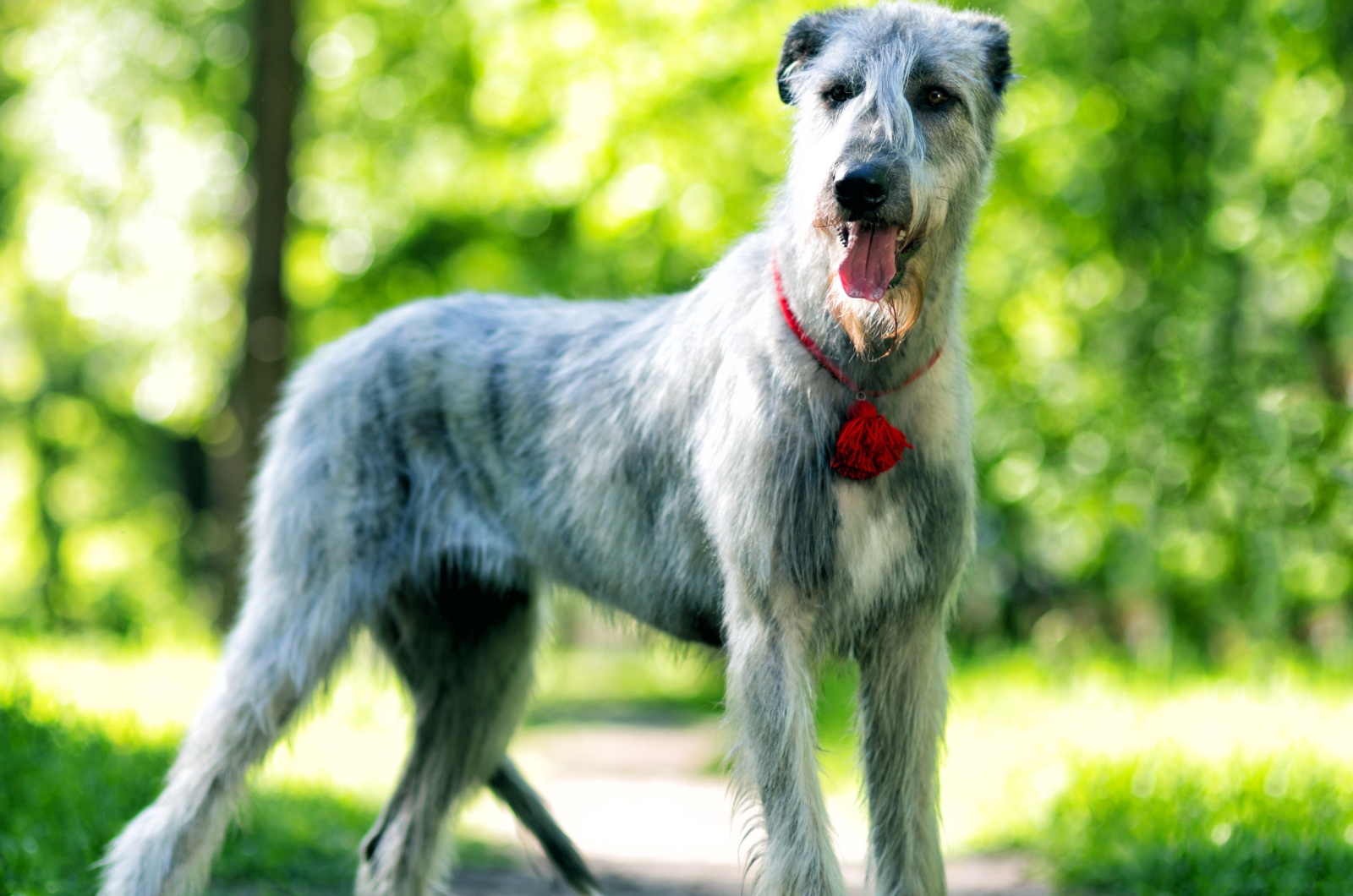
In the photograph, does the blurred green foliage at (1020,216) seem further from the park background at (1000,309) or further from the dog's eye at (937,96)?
the dog's eye at (937,96)

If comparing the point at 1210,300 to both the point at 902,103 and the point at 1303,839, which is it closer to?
the point at 1303,839

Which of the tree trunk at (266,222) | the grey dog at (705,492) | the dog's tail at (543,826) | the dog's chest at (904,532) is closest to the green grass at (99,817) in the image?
the grey dog at (705,492)

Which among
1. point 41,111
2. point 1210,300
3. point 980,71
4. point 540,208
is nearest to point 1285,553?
point 1210,300

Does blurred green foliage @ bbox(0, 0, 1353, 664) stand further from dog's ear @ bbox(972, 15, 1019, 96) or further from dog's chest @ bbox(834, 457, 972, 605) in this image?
dog's chest @ bbox(834, 457, 972, 605)

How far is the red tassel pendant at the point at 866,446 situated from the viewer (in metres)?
3.25

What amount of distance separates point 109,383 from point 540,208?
14.6 metres

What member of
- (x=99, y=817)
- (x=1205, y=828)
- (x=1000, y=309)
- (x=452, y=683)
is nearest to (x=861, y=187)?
(x=452, y=683)

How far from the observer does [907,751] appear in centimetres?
355

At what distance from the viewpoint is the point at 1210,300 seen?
8.10 meters

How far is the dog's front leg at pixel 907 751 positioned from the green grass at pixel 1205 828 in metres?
1.39

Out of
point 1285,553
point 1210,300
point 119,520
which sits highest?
point 1210,300

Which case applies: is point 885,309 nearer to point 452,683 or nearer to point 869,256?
point 869,256

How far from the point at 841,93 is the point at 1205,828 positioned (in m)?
3.19

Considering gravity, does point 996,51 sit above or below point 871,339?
above
